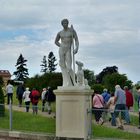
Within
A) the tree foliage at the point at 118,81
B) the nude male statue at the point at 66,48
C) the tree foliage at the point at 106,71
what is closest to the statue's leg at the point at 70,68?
the nude male statue at the point at 66,48

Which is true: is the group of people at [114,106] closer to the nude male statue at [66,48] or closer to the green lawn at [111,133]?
the green lawn at [111,133]

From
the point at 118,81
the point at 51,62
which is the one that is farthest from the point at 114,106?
the point at 51,62

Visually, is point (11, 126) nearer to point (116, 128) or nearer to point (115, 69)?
point (116, 128)

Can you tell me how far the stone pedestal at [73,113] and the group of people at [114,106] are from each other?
1.44ft

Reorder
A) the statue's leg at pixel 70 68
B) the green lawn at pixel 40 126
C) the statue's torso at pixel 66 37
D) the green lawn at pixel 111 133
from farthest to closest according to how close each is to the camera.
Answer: the statue's torso at pixel 66 37 < the statue's leg at pixel 70 68 < the green lawn at pixel 40 126 < the green lawn at pixel 111 133

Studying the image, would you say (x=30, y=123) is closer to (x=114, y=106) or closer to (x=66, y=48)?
(x=66, y=48)

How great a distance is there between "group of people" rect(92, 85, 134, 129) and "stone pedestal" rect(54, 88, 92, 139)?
1.44ft

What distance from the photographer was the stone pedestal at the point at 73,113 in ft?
51.3

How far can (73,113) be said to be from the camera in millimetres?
15773

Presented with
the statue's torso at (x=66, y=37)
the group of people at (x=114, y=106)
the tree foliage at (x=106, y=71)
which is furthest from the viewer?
the tree foliage at (x=106, y=71)

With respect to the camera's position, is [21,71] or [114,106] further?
[21,71]

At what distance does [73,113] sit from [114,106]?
18.0 feet

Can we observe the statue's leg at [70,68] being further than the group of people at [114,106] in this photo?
Yes

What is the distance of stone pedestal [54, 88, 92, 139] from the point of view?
15.6 m
